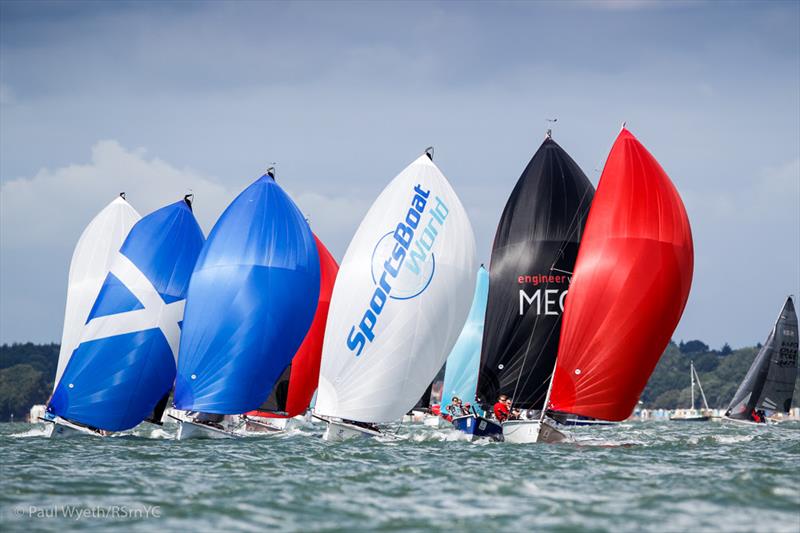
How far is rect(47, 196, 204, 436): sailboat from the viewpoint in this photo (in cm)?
3197

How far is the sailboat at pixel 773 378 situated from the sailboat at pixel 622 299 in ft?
121

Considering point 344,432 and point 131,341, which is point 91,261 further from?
point 344,432

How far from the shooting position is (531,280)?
3300 centimetres

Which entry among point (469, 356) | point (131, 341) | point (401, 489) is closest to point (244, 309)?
point (131, 341)

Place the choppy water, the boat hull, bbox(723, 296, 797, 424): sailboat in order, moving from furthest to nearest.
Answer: bbox(723, 296, 797, 424): sailboat → the boat hull → the choppy water

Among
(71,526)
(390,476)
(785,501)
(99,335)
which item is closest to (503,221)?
(99,335)

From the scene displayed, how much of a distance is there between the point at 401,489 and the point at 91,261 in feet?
71.3

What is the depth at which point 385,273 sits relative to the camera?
1171 inches

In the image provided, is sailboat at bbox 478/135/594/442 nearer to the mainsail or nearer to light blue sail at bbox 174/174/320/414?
the mainsail

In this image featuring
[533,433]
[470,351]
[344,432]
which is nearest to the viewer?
[533,433]

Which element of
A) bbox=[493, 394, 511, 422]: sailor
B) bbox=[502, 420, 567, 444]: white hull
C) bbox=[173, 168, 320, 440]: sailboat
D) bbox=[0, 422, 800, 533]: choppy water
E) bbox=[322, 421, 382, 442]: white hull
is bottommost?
bbox=[0, 422, 800, 533]: choppy water

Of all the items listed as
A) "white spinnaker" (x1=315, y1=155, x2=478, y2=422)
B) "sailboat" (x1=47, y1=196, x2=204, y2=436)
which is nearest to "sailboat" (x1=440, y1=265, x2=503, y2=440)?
"sailboat" (x1=47, y1=196, x2=204, y2=436)

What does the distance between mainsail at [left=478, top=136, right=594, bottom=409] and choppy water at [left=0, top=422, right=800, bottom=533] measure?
5.69m

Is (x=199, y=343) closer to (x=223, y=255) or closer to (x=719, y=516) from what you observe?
(x=223, y=255)
